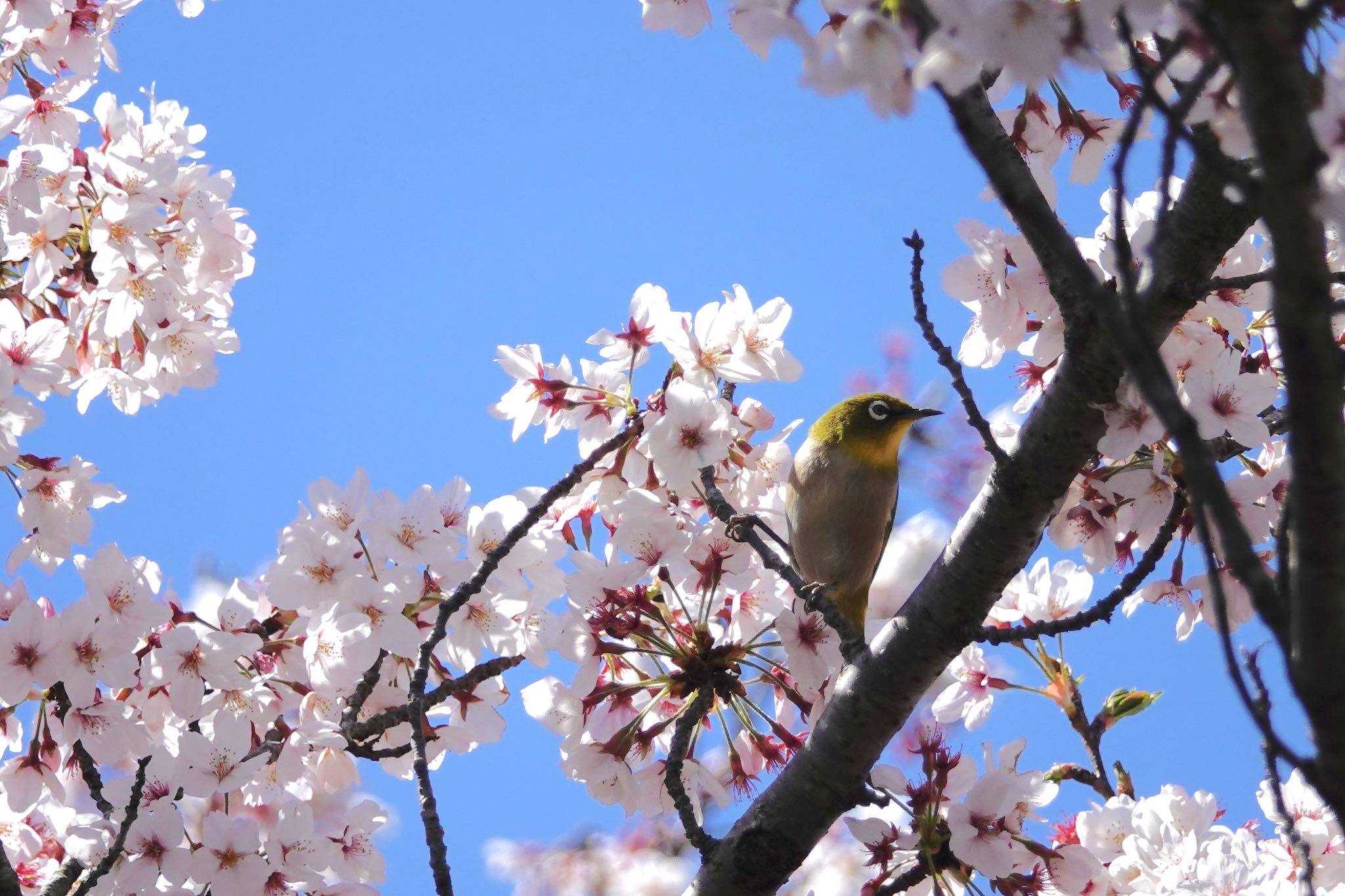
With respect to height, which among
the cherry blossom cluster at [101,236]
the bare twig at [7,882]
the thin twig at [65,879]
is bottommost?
the bare twig at [7,882]

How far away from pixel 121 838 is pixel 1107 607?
2153mm

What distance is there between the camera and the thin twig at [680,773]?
8.77 feet

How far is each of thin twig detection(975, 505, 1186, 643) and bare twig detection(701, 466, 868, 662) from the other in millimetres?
323

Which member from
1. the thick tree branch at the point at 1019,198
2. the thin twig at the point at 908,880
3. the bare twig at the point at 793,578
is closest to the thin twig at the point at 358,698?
the bare twig at the point at 793,578

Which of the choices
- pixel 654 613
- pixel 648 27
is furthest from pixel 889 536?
pixel 648 27

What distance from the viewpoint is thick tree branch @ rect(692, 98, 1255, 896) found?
2232mm

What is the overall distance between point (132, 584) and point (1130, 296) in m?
2.75

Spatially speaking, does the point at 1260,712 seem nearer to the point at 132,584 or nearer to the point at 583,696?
the point at 583,696

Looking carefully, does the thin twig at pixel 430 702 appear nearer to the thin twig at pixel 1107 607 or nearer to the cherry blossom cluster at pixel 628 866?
the thin twig at pixel 1107 607

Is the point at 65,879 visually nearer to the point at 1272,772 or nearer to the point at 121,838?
the point at 121,838

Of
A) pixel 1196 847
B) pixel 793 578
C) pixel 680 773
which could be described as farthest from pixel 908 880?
pixel 1196 847

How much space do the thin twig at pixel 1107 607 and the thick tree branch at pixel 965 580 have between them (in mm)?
108

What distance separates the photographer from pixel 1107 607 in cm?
221

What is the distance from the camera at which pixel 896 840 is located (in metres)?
2.74
